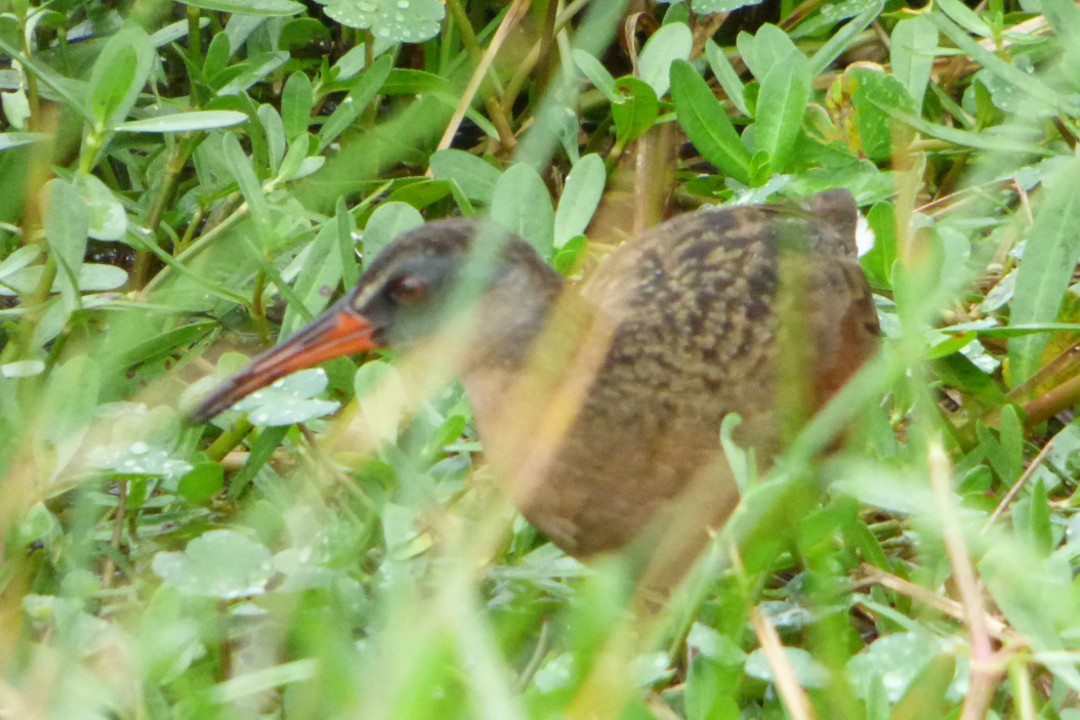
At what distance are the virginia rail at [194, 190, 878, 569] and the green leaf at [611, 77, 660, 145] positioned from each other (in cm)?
57

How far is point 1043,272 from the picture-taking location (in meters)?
2.41

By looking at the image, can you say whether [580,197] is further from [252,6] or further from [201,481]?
[201,481]

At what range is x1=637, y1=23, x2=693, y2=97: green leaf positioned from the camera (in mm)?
3000

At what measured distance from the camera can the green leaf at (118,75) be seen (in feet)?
7.24

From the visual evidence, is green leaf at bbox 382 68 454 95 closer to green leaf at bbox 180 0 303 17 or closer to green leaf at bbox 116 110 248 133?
green leaf at bbox 180 0 303 17

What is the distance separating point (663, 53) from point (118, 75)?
1148 millimetres

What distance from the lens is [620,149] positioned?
311 cm

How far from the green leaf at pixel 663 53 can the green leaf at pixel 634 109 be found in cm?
4

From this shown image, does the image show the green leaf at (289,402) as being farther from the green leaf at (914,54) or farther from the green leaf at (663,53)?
the green leaf at (914,54)

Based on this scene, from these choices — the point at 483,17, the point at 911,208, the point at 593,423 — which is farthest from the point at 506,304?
the point at 483,17

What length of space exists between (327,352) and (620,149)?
1086mm

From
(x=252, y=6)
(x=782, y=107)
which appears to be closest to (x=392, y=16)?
(x=252, y=6)

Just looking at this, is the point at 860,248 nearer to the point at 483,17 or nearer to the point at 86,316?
the point at 483,17

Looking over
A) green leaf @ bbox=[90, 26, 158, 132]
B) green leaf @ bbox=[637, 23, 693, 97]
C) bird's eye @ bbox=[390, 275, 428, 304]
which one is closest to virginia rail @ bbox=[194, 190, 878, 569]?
bird's eye @ bbox=[390, 275, 428, 304]
